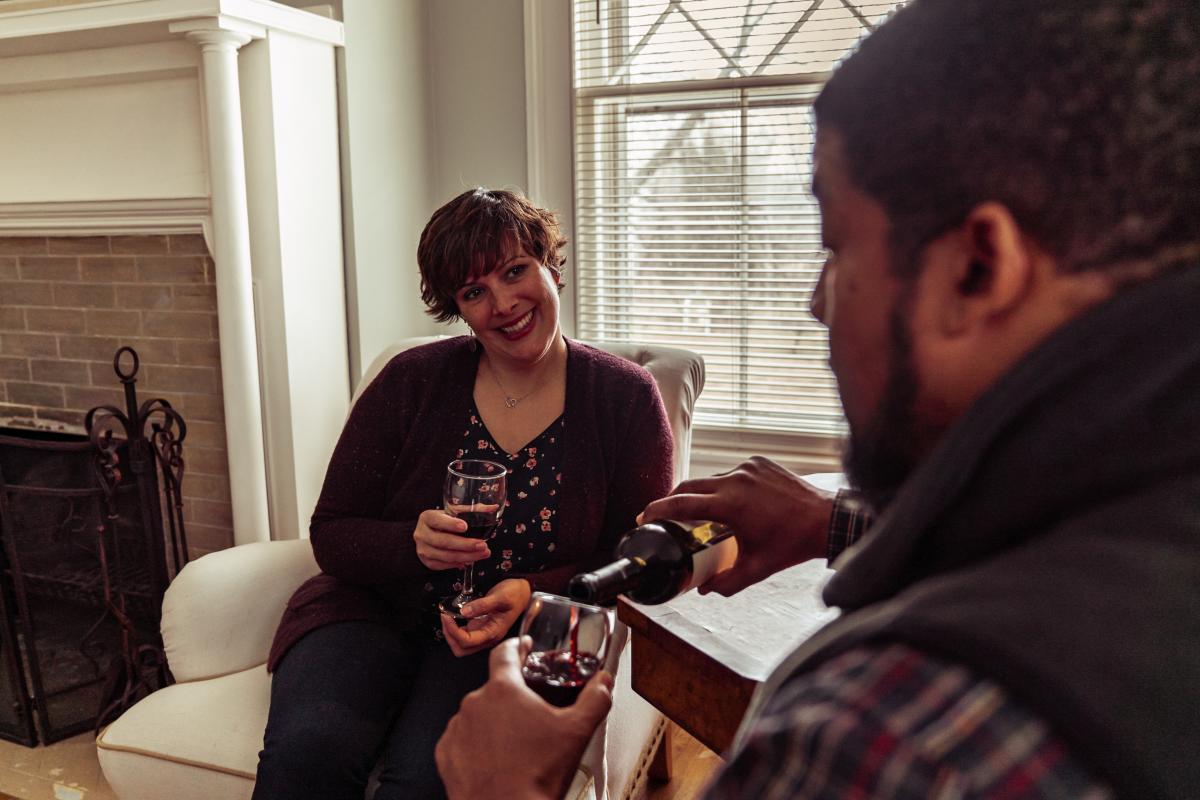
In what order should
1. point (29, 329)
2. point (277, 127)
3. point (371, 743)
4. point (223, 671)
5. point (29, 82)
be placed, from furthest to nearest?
point (29, 329) < point (29, 82) < point (277, 127) < point (223, 671) < point (371, 743)

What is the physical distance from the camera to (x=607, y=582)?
3.03 feet

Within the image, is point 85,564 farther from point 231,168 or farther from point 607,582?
point 607,582

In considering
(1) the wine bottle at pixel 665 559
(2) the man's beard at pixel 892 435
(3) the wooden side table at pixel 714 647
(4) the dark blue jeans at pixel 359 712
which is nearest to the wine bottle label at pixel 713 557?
(1) the wine bottle at pixel 665 559

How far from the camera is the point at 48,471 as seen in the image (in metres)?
2.25

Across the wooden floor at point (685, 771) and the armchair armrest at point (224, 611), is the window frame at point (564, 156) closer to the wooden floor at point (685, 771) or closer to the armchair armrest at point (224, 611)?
the wooden floor at point (685, 771)

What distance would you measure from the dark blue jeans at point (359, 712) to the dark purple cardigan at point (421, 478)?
0.22 feet

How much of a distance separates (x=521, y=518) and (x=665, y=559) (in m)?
0.77

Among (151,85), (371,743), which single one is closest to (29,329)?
(151,85)

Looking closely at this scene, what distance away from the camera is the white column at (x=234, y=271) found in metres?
2.05

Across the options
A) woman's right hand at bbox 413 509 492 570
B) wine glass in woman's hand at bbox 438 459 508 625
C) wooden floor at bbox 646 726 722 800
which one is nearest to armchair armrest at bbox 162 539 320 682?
woman's right hand at bbox 413 509 492 570

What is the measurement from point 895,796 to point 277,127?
2.10 m

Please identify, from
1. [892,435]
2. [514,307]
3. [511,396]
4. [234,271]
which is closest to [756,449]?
[511,396]

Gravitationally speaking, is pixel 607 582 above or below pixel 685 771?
above

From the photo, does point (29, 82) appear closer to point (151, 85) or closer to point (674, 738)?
point (151, 85)
